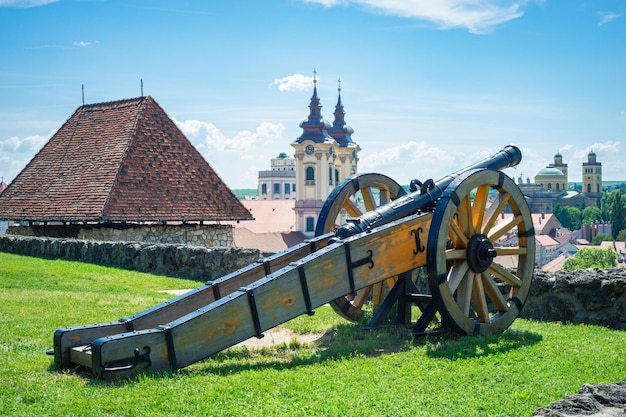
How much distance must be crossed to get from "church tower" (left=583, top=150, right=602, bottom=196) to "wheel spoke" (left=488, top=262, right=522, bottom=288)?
194 metres

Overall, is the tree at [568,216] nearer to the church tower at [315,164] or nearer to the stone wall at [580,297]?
the church tower at [315,164]

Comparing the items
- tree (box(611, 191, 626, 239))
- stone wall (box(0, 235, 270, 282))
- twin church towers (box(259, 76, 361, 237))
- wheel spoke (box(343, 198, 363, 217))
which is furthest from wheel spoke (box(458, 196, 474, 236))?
tree (box(611, 191, 626, 239))

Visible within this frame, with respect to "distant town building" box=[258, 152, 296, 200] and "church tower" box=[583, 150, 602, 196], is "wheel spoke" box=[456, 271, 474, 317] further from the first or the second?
"church tower" box=[583, 150, 602, 196]

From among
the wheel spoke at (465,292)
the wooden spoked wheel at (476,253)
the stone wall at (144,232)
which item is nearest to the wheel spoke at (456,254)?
the wooden spoked wheel at (476,253)

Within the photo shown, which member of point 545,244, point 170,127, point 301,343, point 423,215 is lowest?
point 545,244

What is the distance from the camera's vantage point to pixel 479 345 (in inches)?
249

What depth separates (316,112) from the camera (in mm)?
81250

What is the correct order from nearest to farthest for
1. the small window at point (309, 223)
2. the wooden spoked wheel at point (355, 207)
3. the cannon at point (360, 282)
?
1. the cannon at point (360, 282)
2. the wooden spoked wheel at point (355, 207)
3. the small window at point (309, 223)

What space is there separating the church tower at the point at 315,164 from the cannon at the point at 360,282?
71.1 metres

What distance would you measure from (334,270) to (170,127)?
1481 cm

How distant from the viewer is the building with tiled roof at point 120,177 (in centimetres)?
1736

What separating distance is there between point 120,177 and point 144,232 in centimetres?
139

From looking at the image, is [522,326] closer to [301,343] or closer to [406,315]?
[406,315]

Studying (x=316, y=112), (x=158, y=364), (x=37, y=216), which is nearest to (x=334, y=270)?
(x=158, y=364)
